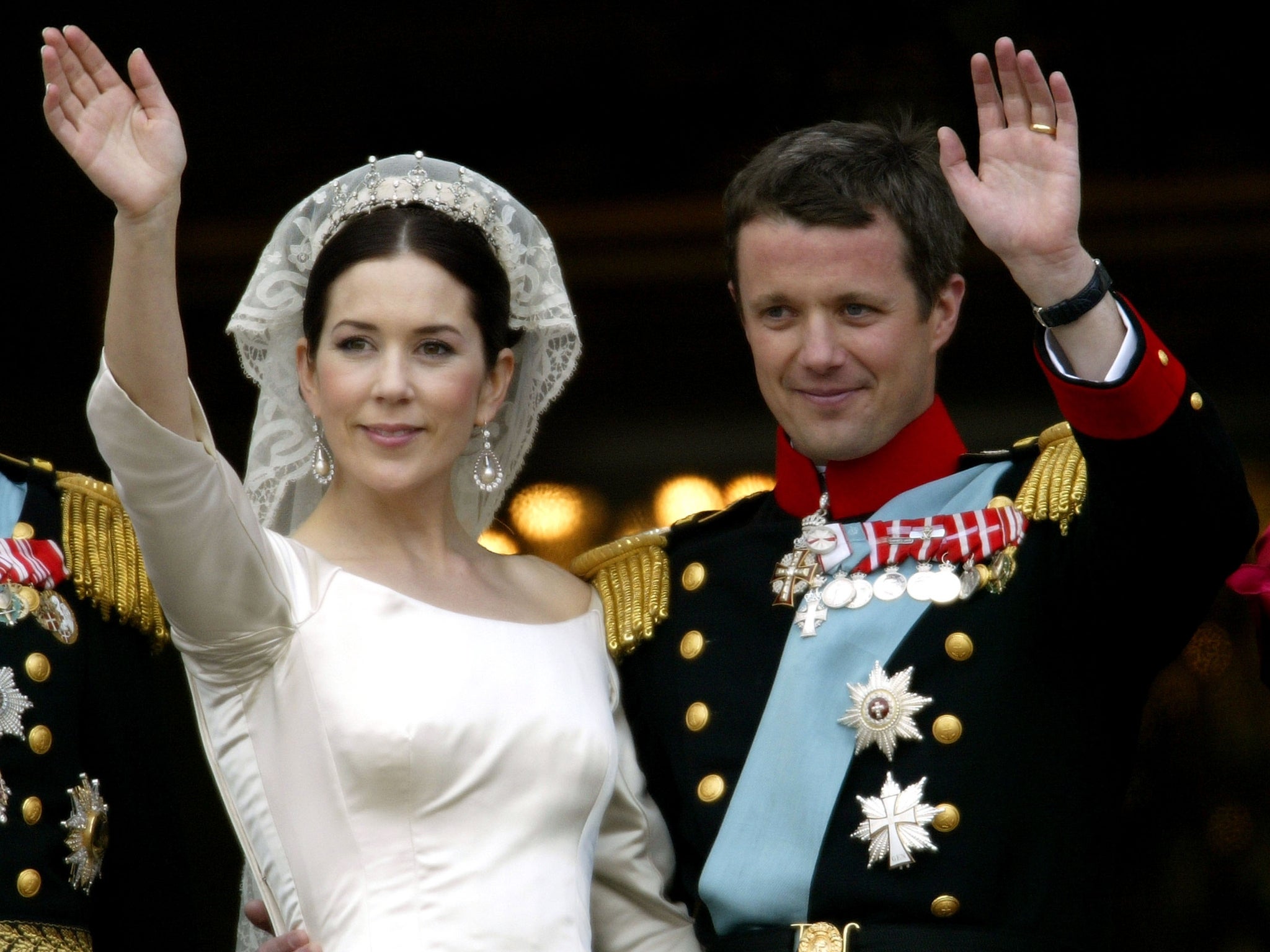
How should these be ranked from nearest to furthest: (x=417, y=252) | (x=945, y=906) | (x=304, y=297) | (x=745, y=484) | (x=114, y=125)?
(x=114, y=125)
(x=945, y=906)
(x=417, y=252)
(x=304, y=297)
(x=745, y=484)

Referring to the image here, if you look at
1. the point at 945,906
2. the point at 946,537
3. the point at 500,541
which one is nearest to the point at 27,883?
the point at 945,906

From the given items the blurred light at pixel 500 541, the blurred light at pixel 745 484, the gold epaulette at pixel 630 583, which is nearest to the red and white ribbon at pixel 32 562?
the gold epaulette at pixel 630 583

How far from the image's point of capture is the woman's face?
103 inches

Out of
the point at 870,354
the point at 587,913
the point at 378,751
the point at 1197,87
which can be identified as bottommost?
the point at 587,913

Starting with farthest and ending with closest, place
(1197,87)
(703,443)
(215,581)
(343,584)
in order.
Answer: (703,443) → (1197,87) → (343,584) → (215,581)

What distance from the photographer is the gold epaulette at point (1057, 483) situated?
2.54 metres

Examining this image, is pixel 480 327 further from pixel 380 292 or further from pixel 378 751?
pixel 378 751

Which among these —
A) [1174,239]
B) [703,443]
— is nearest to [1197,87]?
[1174,239]

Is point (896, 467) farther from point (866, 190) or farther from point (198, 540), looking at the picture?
point (198, 540)

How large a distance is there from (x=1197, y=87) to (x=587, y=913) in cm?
255

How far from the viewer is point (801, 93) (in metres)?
4.47

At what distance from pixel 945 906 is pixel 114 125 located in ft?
4.31

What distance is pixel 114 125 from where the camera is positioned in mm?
2283

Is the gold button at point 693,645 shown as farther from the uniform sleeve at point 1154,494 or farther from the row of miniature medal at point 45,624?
the row of miniature medal at point 45,624
